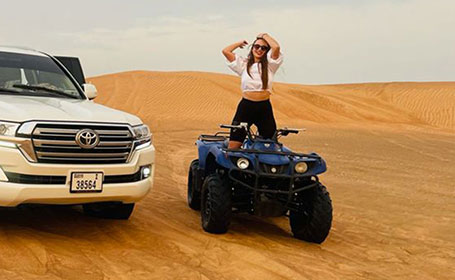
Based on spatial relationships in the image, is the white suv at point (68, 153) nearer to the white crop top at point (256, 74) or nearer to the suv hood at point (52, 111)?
the suv hood at point (52, 111)

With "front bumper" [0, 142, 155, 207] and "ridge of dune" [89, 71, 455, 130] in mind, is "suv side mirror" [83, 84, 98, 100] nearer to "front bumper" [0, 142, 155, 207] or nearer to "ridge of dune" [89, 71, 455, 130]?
"front bumper" [0, 142, 155, 207]

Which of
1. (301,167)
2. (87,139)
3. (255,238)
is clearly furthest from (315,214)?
(87,139)

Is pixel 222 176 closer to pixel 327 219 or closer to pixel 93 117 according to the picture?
pixel 327 219

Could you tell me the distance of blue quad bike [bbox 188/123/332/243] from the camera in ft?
18.2

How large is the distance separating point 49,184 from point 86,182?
32 centimetres

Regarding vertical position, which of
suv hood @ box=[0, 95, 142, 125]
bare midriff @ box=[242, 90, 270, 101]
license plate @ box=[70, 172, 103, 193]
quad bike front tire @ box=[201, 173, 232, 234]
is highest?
bare midriff @ box=[242, 90, 270, 101]

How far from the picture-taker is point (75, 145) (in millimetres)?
4797

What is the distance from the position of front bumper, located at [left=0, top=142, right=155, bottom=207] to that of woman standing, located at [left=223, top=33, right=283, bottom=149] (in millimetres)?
1633

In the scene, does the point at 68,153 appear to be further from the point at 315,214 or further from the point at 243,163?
the point at 315,214

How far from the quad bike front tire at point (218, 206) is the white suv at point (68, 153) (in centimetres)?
66

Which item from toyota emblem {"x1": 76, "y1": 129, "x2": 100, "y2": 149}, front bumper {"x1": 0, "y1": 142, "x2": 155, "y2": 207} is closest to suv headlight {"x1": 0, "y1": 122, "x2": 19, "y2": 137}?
front bumper {"x1": 0, "y1": 142, "x2": 155, "y2": 207}

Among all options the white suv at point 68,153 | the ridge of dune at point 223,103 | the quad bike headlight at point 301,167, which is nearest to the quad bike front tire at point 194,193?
the white suv at point 68,153

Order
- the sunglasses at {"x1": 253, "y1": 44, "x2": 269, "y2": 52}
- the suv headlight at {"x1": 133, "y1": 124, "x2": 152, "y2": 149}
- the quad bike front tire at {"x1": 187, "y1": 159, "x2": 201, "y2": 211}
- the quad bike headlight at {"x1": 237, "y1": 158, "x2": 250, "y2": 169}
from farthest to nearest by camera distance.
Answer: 1. the quad bike front tire at {"x1": 187, "y1": 159, "x2": 201, "y2": 211}
2. the sunglasses at {"x1": 253, "y1": 44, "x2": 269, "y2": 52}
3. the quad bike headlight at {"x1": 237, "y1": 158, "x2": 250, "y2": 169}
4. the suv headlight at {"x1": 133, "y1": 124, "x2": 152, "y2": 149}

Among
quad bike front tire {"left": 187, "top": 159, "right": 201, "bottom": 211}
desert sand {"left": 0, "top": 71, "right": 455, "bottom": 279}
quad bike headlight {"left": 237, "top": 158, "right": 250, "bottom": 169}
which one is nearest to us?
desert sand {"left": 0, "top": 71, "right": 455, "bottom": 279}
